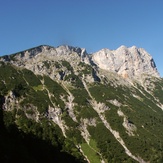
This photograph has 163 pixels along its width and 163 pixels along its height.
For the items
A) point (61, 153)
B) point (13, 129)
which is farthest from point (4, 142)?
point (61, 153)

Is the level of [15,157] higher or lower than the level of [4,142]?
lower

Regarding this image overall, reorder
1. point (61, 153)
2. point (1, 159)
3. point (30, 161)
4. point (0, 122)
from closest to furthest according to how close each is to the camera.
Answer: point (1, 159), point (30, 161), point (0, 122), point (61, 153)

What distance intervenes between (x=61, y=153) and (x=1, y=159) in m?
92.6

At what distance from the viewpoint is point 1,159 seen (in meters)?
105

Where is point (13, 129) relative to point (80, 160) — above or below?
above

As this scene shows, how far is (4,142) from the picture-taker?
12094 cm

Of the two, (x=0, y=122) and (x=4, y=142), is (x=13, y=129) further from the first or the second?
(x=4, y=142)

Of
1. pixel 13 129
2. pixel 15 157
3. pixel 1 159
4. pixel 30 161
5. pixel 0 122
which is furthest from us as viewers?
pixel 13 129

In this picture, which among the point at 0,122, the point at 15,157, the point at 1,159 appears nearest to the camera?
the point at 1,159

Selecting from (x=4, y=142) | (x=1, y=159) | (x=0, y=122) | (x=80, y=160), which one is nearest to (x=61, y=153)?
(x=80, y=160)

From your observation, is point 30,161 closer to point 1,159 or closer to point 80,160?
point 1,159

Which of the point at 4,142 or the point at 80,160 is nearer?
the point at 4,142

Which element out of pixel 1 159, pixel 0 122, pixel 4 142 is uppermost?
pixel 0 122

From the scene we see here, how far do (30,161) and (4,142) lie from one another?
48.5 ft
